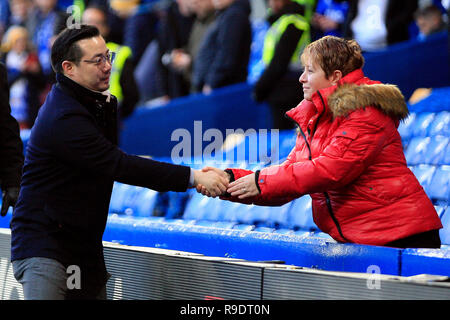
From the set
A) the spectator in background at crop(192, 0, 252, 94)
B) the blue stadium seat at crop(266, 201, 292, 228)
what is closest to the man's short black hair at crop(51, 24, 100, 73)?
the blue stadium seat at crop(266, 201, 292, 228)

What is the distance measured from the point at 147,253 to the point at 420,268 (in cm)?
136

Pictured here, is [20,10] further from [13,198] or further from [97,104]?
[97,104]

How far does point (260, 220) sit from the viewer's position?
6.12 m

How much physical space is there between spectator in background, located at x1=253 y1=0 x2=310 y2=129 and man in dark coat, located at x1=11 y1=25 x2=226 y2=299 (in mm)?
4073

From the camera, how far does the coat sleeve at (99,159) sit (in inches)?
133

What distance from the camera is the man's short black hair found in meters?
3.57

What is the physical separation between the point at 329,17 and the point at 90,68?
5585mm

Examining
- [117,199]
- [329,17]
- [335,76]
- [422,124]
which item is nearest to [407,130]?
[422,124]

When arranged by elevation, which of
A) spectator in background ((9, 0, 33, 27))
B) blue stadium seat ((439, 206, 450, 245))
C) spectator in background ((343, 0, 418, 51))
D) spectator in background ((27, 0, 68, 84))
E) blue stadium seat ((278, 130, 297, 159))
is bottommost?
blue stadium seat ((439, 206, 450, 245))

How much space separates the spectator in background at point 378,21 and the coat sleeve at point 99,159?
203 inches

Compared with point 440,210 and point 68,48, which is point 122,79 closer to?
point 440,210

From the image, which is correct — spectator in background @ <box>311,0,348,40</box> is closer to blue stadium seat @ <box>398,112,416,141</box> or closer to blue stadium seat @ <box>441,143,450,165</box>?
blue stadium seat @ <box>398,112,416,141</box>
